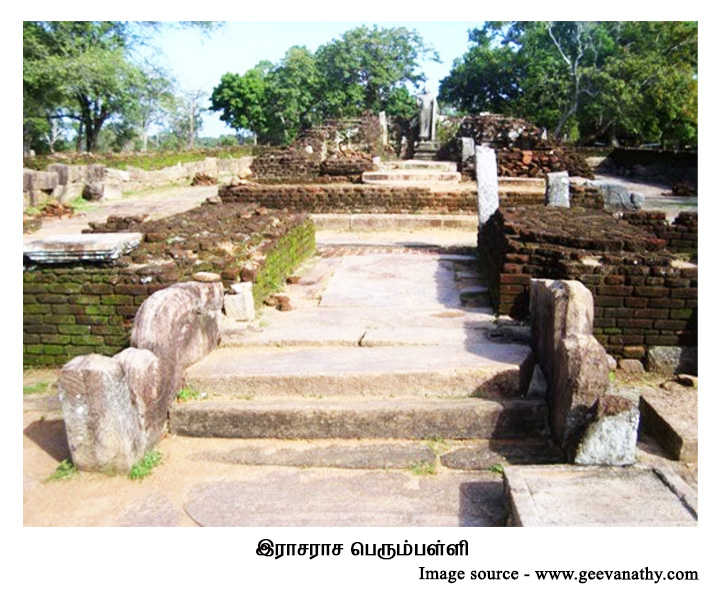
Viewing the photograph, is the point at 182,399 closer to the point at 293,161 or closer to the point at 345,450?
the point at 345,450

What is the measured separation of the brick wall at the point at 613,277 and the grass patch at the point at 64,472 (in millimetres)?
3141

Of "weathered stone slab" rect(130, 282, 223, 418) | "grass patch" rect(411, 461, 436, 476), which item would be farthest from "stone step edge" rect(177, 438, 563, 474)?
"weathered stone slab" rect(130, 282, 223, 418)

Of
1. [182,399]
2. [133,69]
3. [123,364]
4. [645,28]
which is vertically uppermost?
[645,28]

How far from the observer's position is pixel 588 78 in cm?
2597

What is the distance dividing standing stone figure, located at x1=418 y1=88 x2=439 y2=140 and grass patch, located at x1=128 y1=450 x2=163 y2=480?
1711 cm

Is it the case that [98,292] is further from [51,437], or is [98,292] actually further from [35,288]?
[51,437]

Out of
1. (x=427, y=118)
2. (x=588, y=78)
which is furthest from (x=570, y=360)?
(x=588, y=78)

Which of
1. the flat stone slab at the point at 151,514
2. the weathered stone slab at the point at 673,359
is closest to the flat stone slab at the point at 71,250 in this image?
the flat stone slab at the point at 151,514

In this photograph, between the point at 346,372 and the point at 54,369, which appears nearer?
the point at 346,372

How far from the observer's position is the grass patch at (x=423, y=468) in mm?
2869

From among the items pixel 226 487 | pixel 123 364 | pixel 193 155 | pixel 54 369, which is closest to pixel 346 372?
pixel 226 487

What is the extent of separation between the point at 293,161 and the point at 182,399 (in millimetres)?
15932

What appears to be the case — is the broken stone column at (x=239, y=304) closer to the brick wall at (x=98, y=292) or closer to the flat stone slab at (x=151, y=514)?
the brick wall at (x=98, y=292)
